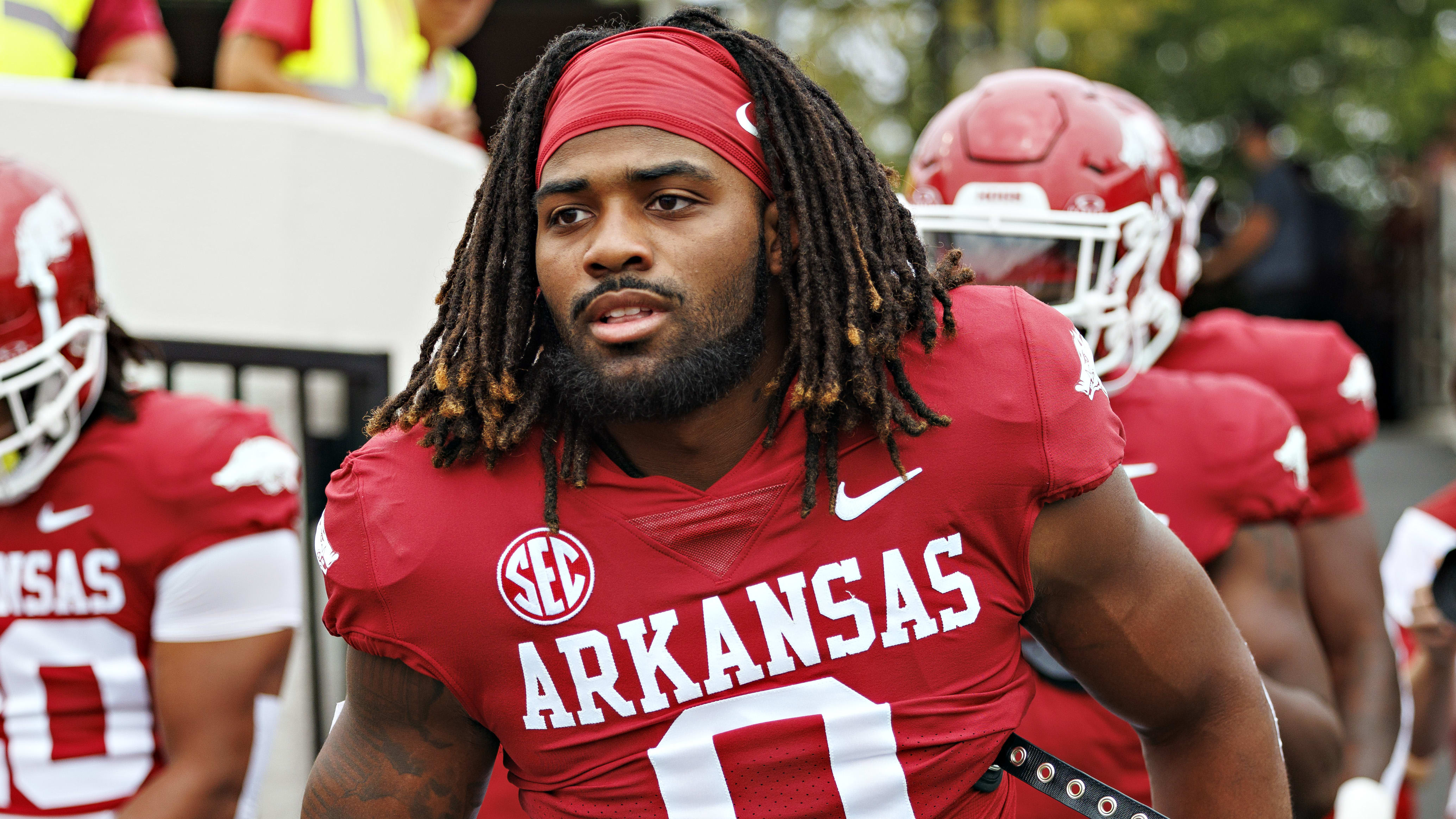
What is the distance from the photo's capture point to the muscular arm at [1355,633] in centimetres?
312

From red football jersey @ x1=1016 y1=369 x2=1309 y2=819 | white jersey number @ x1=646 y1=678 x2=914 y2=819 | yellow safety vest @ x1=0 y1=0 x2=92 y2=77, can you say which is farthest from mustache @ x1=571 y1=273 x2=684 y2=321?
yellow safety vest @ x1=0 y1=0 x2=92 y2=77

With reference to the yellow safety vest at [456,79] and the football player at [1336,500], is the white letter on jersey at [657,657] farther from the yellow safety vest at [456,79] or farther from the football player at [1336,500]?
the yellow safety vest at [456,79]

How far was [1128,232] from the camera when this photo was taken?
2.83m

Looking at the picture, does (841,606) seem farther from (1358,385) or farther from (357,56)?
(357,56)

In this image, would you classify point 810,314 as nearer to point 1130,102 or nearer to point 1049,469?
point 1049,469

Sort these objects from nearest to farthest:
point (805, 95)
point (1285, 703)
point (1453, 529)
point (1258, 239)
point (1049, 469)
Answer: point (1049, 469)
point (805, 95)
point (1285, 703)
point (1453, 529)
point (1258, 239)

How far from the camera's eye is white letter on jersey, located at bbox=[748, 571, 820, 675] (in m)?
1.95

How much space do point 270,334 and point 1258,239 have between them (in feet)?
20.3

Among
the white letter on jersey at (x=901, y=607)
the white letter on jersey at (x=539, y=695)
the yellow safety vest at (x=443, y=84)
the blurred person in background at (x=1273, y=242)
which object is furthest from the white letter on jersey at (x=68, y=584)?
the blurred person in background at (x=1273, y=242)

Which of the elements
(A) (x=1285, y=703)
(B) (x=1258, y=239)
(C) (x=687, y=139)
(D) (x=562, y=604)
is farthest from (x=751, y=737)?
(B) (x=1258, y=239)

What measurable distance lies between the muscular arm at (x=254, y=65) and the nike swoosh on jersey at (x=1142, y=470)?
11.2 ft

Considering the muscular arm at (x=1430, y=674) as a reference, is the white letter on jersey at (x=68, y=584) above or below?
above

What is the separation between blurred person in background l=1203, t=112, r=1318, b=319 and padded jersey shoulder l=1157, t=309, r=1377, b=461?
18.0 feet

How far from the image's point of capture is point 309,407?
480cm
